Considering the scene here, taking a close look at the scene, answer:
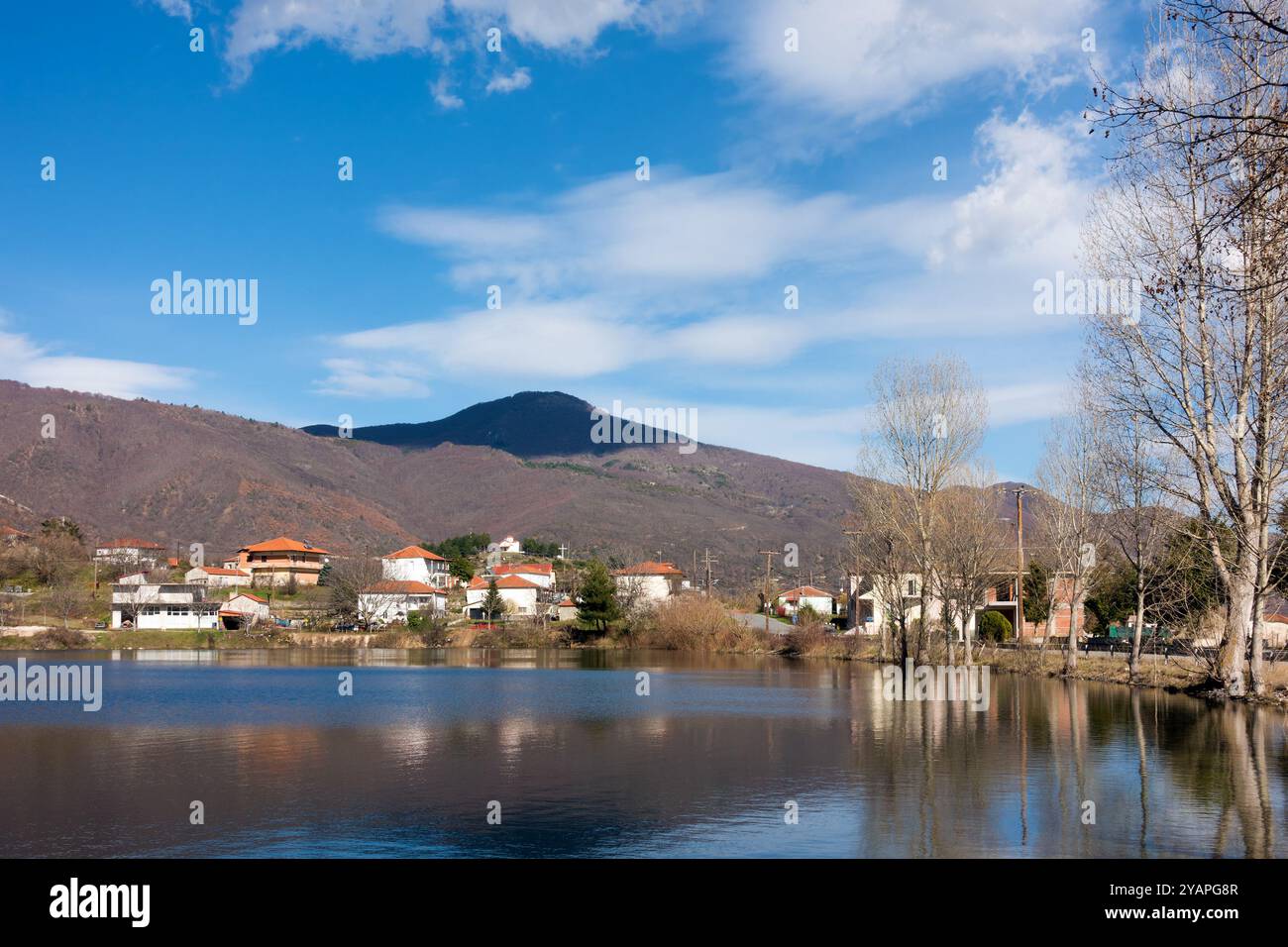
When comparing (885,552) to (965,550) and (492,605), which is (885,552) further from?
(492,605)

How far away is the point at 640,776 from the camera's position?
20.1 meters

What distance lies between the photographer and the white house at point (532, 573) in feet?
374

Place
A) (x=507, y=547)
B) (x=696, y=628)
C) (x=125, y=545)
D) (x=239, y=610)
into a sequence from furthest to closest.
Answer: (x=507, y=547) < (x=125, y=545) < (x=239, y=610) < (x=696, y=628)

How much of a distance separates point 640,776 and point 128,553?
105872mm

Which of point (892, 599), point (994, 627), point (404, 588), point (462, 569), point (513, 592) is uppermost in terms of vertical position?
point (462, 569)

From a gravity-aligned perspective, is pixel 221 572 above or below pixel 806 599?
above

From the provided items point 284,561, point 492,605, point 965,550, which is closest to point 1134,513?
point 965,550

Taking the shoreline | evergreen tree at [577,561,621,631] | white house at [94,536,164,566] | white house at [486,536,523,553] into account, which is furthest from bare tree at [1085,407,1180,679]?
white house at [486,536,523,553]

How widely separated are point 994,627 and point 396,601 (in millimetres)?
58883

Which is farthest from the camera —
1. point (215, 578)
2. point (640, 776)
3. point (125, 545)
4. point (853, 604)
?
point (125, 545)

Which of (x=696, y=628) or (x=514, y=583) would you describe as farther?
(x=514, y=583)
